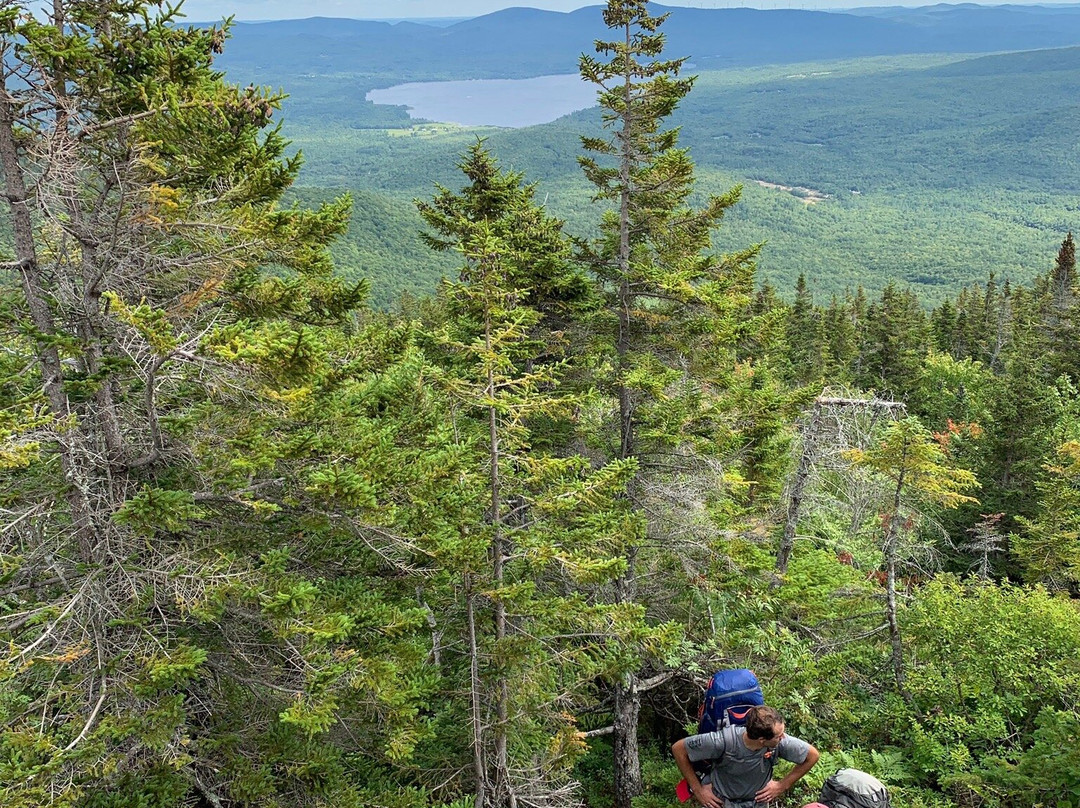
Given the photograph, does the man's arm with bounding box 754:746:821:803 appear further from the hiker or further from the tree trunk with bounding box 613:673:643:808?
the tree trunk with bounding box 613:673:643:808

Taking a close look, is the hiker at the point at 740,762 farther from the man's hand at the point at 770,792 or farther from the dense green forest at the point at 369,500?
the dense green forest at the point at 369,500

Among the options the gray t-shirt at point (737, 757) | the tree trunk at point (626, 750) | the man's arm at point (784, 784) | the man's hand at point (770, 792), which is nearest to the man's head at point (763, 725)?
the gray t-shirt at point (737, 757)

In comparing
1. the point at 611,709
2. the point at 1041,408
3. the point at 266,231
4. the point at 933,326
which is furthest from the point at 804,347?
the point at 266,231

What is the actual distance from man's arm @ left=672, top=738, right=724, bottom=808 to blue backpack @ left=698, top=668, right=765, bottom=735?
0.32 meters

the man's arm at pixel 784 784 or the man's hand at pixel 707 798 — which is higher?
the man's arm at pixel 784 784

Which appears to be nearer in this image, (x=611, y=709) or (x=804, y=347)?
(x=611, y=709)

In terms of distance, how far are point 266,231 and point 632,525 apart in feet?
16.1

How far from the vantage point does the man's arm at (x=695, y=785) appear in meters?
4.92

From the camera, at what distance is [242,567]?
5.48 m

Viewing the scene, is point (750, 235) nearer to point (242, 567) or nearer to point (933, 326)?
point (933, 326)

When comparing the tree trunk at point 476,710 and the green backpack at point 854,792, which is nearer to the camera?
the green backpack at point 854,792

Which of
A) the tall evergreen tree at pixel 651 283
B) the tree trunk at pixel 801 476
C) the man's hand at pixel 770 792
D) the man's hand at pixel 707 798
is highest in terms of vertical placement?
the tall evergreen tree at pixel 651 283

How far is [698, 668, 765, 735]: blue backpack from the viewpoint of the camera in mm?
5000

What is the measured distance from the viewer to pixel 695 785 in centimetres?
496
